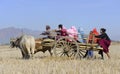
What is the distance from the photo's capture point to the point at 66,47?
65.1 ft

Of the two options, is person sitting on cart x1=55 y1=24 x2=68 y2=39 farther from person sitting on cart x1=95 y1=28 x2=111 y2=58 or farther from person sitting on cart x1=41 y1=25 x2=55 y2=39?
person sitting on cart x1=95 y1=28 x2=111 y2=58

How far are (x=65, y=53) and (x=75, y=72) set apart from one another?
801 cm

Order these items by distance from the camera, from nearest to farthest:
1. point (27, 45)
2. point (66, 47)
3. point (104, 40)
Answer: point (66, 47) → point (27, 45) → point (104, 40)

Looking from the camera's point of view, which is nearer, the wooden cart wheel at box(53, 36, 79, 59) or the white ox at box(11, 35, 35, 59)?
the wooden cart wheel at box(53, 36, 79, 59)

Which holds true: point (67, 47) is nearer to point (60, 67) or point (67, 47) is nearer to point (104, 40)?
point (104, 40)

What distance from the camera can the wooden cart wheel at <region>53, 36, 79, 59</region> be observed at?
19750 mm

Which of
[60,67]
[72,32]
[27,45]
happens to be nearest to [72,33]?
[72,32]

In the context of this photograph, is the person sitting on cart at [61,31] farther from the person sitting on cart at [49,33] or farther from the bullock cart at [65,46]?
the bullock cart at [65,46]

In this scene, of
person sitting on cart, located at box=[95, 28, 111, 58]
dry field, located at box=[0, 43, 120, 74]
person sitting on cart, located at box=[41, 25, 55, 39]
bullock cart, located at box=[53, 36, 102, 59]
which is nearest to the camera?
dry field, located at box=[0, 43, 120, 74]

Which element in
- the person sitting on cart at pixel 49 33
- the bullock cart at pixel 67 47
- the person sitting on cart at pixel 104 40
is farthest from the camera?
the person sitting on cart at pixel 104 40

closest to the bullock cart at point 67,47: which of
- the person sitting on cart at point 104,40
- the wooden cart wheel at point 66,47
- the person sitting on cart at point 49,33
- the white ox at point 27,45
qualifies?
the wooden cart wheel at point 66,47

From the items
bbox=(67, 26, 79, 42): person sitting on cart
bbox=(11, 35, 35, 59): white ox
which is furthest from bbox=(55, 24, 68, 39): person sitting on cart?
bbox=(11, 35, 35, 59): white ox

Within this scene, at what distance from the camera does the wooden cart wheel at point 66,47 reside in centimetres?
1975

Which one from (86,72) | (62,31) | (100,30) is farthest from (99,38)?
(86,72)
